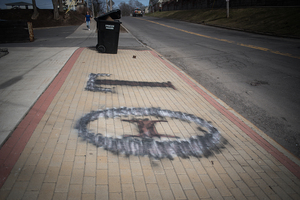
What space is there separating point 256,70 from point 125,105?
638 centimetres

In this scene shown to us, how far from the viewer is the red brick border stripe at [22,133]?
8.85 feet

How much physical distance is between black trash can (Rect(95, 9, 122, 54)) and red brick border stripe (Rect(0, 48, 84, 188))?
5.00m

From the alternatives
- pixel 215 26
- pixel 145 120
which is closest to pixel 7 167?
pixel 145 120

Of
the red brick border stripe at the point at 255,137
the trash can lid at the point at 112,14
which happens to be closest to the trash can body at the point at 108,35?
the trash can lid at the point at 112,14

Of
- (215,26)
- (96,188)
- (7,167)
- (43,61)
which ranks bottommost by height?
(96,188)

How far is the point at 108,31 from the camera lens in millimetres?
9617

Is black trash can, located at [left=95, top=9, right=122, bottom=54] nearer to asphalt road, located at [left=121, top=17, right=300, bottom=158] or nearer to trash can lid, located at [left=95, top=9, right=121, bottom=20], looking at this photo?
trash can lid, located at [left=95, top=9, right=121, bottom=20]

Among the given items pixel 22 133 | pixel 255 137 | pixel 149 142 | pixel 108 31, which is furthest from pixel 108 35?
pixel 255 137

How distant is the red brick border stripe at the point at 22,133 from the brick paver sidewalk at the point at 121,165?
11 mm

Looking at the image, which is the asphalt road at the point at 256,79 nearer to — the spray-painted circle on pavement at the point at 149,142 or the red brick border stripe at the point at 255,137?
the red brick border stripe at the point at 255,137

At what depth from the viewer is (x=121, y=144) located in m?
3.38

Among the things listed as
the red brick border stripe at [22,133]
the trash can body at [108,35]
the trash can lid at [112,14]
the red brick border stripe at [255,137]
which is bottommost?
the red brick border stripe at [255,137]

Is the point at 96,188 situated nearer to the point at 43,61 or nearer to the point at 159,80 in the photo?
the point at 159,80

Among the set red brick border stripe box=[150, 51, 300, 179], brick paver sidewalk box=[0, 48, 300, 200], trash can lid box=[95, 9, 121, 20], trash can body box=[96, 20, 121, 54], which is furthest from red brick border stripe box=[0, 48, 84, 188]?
trash can lid box=[95, 9, 121, 20]
